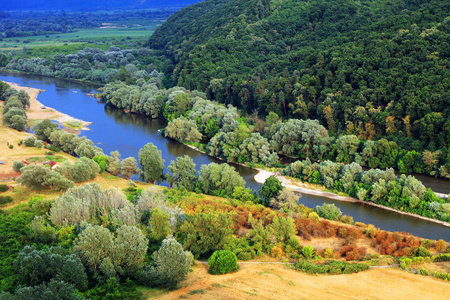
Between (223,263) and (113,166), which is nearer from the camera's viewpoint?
(223,263)

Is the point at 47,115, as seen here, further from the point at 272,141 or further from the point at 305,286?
the point at 305,286

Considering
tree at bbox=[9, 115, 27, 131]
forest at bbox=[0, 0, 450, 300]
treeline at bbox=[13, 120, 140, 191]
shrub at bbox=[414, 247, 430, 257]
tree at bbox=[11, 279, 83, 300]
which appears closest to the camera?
tree at bbox=[11, 279, 83, 300]

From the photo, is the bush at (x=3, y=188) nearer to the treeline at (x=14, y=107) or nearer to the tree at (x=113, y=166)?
the tree at (x=113, y=166)

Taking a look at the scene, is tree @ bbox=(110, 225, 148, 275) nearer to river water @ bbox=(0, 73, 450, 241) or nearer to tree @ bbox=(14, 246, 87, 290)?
tree @ bbox=(14, 246, 87, 290)

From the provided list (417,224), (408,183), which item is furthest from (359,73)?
(417,224)

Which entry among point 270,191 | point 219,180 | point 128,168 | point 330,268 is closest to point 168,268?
point 330,268

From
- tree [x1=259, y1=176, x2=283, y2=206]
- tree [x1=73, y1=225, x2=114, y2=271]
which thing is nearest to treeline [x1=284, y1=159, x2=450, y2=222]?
tree [x1=259, y1=176, x2=283, y2=206]
